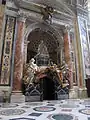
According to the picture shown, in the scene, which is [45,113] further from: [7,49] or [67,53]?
[67,53]

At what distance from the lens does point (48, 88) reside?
6.16 m

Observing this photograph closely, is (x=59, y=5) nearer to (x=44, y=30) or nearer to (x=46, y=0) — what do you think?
(x=46, y=0)

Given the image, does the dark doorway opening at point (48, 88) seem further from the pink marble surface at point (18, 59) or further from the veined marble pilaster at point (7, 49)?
the veined marble pilaster at point (7, 49)

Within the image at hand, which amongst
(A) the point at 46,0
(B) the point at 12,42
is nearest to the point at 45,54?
(B) the point at 12,42

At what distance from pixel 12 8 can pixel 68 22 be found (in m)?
3.29

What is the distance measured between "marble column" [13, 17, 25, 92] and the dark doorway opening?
51.6 inches

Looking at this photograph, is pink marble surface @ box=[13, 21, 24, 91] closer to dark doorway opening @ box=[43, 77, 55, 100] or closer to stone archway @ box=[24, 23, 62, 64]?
stone archway @ box=[24, 23, 62, 64]

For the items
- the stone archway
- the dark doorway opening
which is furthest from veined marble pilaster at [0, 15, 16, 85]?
the dark doorway opening

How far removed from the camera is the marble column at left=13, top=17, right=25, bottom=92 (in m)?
5.21

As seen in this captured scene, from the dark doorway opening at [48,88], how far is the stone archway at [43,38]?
1.29 m

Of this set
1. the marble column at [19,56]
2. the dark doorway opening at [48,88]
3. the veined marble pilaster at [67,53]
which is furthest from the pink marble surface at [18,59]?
the veined marble pilaster at [67,53]

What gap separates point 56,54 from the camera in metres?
7.15

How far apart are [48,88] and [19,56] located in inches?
81.1

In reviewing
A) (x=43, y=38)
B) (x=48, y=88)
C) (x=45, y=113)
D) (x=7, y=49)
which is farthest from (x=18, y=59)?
(x=45, y=113)
